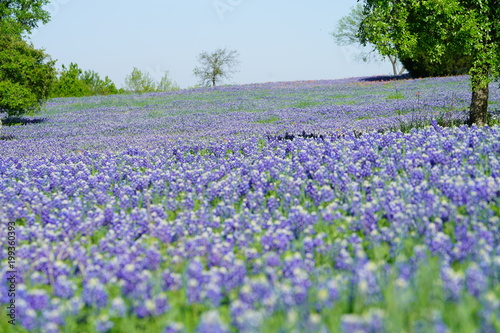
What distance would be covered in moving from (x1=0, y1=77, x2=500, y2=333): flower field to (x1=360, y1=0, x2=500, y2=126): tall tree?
407 centimetres

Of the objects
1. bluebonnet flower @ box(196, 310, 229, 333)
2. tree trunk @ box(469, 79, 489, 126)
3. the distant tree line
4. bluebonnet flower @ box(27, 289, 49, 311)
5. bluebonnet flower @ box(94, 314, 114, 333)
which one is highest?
the distant tree line

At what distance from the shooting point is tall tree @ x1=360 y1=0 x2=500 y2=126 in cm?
1238

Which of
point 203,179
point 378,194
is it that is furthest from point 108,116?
point 378,194

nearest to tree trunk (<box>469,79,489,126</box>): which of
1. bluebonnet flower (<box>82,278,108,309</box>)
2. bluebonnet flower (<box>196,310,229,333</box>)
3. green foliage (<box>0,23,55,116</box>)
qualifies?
bluebonnet flower (<box>82,278,108,309</box>)

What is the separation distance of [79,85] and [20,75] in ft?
158

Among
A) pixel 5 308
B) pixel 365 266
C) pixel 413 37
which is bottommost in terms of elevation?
pixel 5 308

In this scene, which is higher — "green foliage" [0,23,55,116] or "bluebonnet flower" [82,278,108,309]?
"green foliage" [0,23,55,116]

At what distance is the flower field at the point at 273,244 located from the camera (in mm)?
3232

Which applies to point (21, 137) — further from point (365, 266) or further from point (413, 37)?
point (365, 266)

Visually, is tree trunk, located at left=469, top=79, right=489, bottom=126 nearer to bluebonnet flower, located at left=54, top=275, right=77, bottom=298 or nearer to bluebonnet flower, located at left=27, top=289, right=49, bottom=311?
bluebonnet flower, located at left=54, top=275, right=77, bottom=298

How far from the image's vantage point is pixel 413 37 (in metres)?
13.2

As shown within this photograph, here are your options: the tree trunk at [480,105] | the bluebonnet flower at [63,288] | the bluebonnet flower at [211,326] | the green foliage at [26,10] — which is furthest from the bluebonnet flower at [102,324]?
the green foliage at [26,10]

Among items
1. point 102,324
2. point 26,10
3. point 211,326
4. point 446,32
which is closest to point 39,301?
point 102,324

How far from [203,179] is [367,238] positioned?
3.60m
